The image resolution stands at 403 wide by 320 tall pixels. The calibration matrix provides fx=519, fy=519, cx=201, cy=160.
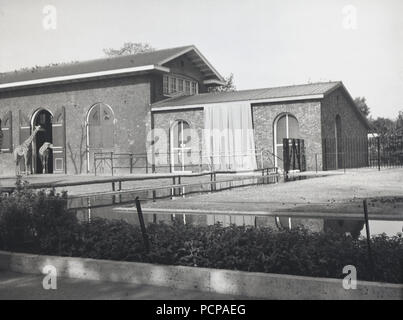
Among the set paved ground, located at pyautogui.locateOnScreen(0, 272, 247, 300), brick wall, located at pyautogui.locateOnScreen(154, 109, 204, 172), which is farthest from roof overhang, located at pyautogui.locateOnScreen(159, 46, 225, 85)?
paved ground, located at pyautogui.locateOnScreen(0, 272, 247, 300)

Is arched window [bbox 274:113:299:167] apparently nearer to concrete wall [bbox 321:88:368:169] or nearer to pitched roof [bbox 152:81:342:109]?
pitched roof [bbox 152:81:342:109]

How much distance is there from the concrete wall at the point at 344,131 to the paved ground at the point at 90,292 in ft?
60.8

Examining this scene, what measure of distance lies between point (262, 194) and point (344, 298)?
330 inches

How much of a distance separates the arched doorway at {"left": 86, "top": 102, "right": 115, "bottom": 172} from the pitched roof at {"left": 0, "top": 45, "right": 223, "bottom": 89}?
76.2 inches

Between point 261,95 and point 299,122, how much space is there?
2347mm

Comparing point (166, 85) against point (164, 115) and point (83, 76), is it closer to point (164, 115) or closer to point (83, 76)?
point (164, 115)

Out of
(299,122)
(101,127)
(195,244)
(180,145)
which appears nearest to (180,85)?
(180,145)

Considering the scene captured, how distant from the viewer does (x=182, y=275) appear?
16.8 feet

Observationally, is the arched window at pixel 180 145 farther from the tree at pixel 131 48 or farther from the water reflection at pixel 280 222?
the tree at pixel 131 48

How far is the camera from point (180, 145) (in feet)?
83.5

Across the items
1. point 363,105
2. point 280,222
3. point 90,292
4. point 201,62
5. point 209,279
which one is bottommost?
point 90,292

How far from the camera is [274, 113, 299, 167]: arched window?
76.5 ft

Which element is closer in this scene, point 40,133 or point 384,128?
point 40,133
